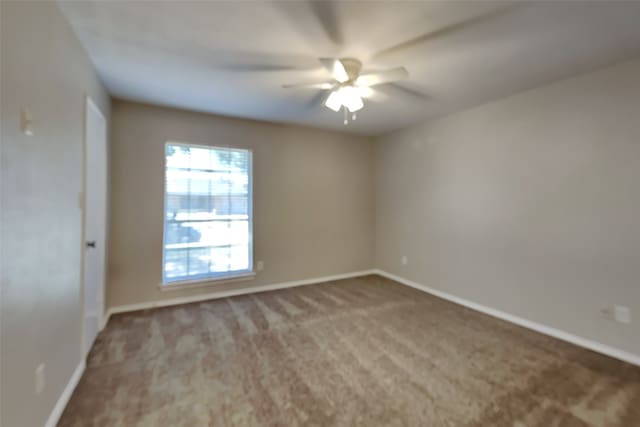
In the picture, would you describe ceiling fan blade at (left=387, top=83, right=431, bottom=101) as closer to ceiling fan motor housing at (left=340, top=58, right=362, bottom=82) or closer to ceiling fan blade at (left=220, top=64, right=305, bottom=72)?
ceiling fan motor housing at (left=340, top=58, right=362, bottom=82)

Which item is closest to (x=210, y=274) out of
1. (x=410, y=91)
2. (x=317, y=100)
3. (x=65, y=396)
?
(x=65, y=396)

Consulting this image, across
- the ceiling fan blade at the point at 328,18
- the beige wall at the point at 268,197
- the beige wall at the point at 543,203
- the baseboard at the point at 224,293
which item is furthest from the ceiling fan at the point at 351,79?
the baseboard at the point at 224,293

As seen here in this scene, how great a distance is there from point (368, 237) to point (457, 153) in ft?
6.91

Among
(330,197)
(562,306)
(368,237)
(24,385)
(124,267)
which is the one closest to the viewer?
(24,385)

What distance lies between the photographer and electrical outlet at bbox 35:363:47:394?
4.68 ft

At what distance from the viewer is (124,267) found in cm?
332

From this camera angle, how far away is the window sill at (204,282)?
3.54m

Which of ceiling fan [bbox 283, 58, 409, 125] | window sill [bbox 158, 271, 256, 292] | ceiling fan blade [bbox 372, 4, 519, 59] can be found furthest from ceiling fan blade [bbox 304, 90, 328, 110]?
window sill [bbox 158, 271, 256, 292]

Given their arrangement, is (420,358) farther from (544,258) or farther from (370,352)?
(544,258)

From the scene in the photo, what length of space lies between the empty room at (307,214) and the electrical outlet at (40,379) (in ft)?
0.06

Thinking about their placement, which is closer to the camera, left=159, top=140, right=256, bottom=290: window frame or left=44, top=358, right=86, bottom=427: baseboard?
left=44, top=358, right=86, bottom=427: baseboard

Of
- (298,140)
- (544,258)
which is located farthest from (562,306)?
(298,140)

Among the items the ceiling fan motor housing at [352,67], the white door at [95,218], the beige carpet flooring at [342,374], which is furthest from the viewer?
the white door at [95,218]

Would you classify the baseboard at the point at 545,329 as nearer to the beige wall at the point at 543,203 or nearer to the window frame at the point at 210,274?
the beige wall at the point at 543,203
